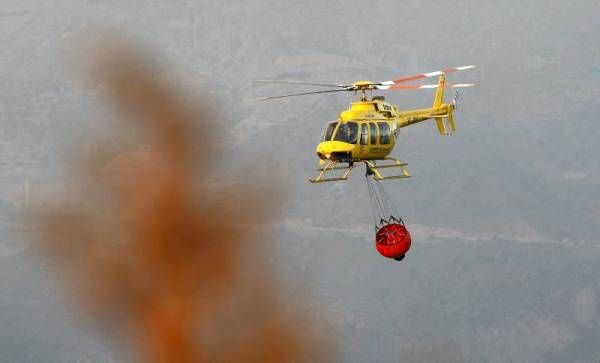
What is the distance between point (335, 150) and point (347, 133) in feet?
3.14

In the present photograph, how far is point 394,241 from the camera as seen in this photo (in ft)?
170

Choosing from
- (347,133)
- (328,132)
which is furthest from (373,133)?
(328,132)

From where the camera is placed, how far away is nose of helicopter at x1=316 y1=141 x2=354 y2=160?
49.2 meters

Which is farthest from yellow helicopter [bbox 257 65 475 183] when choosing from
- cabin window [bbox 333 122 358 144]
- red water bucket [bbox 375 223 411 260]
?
red water bucket [bbox 375 223 411 260]

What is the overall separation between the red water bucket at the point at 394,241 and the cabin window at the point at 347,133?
4394mm

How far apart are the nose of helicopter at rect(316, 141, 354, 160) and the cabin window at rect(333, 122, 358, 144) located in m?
0.23

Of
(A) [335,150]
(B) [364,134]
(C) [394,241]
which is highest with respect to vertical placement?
(B) [364,134]

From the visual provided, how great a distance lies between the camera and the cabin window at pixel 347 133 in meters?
49.5

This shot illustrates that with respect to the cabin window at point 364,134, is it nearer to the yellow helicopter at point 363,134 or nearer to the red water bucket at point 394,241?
the yellow helicopter at point 363,134

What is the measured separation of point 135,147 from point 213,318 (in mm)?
30031

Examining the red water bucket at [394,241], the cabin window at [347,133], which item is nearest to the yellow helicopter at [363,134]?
the cabin window at [347,133]

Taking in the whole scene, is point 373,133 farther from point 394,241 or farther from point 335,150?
point 394,241

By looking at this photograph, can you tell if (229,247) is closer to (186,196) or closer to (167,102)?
(186,196)

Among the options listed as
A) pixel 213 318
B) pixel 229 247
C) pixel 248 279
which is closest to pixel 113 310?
pixel 229 247
